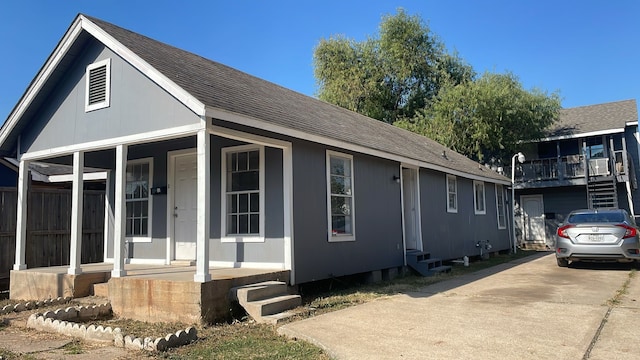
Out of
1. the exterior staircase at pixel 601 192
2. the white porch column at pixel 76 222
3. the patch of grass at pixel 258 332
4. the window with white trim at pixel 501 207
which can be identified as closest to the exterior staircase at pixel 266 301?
the patch of grass at pixel 258 332

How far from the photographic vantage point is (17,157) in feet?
31.3

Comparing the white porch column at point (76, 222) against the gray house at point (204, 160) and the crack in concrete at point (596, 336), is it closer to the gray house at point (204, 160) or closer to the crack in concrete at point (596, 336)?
the gray house at point (204, 160)

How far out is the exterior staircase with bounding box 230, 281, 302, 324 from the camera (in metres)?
6.35

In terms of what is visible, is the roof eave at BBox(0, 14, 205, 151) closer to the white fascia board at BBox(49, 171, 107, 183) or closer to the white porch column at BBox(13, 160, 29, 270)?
the white porch column at BBox(13, 160, 29, 270)

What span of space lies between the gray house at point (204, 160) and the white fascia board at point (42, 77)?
0.08ft

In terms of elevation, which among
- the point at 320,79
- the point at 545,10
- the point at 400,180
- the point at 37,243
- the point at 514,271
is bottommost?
the point at 514,271

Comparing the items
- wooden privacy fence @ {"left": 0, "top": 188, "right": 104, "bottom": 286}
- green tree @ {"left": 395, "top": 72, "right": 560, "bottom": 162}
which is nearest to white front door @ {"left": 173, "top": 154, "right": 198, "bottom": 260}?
wooden privacy fence @ {"left": 0, "top": 188, "right": 104, "bottom": 286}

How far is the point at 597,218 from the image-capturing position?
11.2 m

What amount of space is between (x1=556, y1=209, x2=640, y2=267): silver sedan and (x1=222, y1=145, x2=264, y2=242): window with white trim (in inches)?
296

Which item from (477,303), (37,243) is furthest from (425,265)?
(37,243)

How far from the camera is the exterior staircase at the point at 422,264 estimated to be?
1123 centimetres

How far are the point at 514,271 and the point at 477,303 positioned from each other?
502cm

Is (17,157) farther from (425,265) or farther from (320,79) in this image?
(320,79)

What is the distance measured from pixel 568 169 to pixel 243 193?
17.7 m
